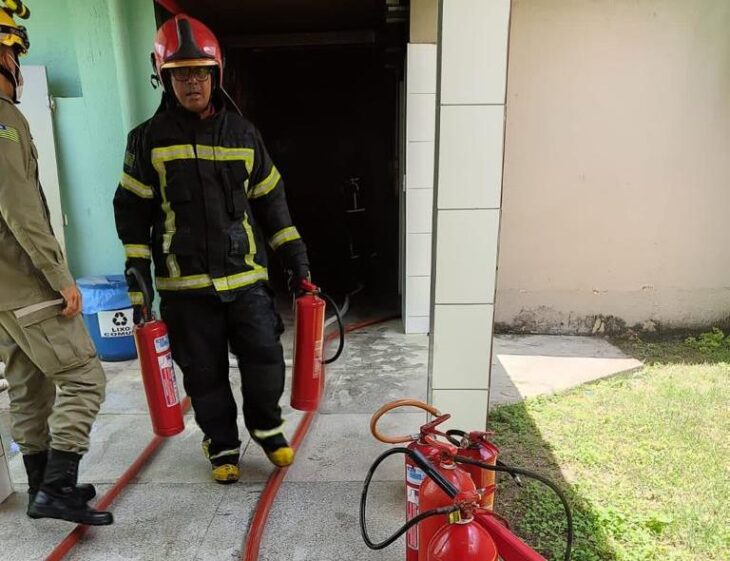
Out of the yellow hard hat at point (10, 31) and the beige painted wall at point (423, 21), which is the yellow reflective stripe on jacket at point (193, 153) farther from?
the beige painted wall at point (423, 21)

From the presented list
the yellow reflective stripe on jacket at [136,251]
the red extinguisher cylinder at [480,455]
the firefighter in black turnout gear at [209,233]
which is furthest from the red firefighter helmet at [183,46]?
the red extinguisher cylinder at [480,455]

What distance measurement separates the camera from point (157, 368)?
2047 millimetres

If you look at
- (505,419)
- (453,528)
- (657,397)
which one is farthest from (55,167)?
(657,397)

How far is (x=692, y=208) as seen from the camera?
418cm

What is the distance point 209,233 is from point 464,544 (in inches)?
55.3

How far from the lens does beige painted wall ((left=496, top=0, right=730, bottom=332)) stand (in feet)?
13.0

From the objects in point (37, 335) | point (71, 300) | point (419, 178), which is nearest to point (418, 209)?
point (419, 178)

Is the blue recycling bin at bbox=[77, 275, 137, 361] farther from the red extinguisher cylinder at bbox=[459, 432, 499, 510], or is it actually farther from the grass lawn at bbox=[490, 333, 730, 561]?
the red extinguisher cylinder at bbox=[459, 432, 499, 510]

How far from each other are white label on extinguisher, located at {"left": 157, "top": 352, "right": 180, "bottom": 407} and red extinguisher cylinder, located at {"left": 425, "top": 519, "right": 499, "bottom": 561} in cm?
126

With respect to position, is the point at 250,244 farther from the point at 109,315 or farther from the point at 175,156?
the point at 109,315

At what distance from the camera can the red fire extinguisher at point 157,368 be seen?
2025mm

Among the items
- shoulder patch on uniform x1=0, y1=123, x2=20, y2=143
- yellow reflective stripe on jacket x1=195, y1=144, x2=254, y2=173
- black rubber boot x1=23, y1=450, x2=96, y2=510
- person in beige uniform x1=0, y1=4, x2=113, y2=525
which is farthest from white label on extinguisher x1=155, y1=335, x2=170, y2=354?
shoulder patch on uniform x1=0, y1=123, x2=20, y2=143

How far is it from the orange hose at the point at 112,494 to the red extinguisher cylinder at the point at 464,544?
4.45 ft

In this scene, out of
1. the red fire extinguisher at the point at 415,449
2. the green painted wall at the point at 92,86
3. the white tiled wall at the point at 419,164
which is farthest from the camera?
the white tiled wall at the point at 419,164
